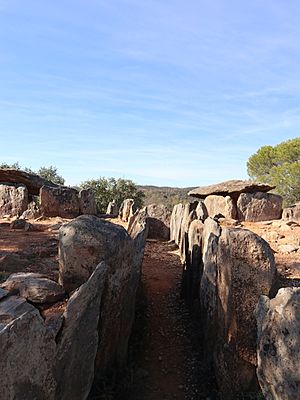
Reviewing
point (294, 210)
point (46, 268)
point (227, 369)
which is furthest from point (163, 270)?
point (294, 210)

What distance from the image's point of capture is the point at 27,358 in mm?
3420

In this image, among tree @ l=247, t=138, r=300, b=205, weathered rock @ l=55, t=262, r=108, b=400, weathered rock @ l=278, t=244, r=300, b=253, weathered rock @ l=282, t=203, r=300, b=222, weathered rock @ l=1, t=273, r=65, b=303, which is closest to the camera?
weathered rock @ l=55, t=262, r=108, b=400

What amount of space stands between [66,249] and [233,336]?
2.32 meters

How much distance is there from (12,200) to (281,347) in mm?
14485

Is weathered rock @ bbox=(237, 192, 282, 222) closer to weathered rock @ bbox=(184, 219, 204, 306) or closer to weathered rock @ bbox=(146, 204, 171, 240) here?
weathered rock @ bbox=(146, 204, 171, 240)

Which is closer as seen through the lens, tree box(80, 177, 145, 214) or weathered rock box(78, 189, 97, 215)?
weathered rock box(78, 189, 97, 215)

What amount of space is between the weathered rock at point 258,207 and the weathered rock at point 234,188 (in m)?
0.34

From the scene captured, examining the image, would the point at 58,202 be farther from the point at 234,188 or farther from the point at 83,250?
the point at 83,250

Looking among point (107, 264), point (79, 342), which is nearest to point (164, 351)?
point (107, 264)

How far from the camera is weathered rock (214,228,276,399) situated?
4762 millimetres

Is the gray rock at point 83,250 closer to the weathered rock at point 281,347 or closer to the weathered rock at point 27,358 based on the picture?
the weathered rock at point 27,358

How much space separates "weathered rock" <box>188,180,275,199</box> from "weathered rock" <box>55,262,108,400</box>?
12306 mm

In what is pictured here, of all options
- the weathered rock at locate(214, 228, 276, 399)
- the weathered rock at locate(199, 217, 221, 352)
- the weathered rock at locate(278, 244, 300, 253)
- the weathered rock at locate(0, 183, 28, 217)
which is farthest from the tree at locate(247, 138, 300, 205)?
the weathered rock at locate(214, 228, 276, 399)

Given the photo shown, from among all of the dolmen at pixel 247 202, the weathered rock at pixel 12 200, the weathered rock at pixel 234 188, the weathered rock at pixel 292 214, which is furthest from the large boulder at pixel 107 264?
the weathered rock at pixel 12 200
